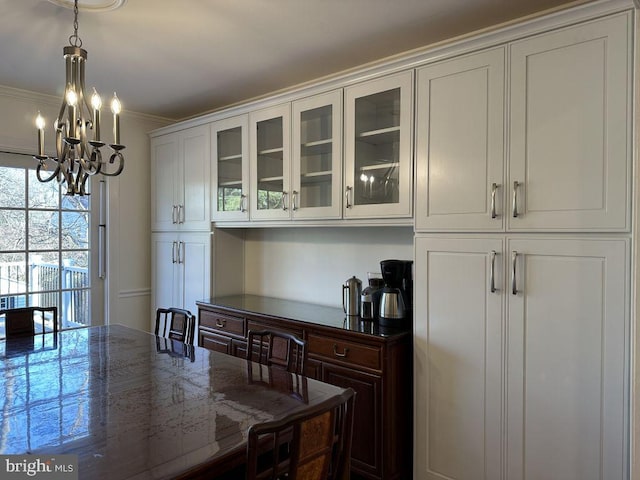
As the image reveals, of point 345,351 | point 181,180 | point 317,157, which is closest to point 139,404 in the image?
point 345,351

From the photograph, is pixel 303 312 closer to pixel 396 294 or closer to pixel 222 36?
pixel 396 294

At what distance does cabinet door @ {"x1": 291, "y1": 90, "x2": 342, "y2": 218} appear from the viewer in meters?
2.67

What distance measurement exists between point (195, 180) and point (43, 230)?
1.28m

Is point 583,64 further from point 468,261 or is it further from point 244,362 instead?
point 244,362

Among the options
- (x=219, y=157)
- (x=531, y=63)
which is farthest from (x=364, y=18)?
(x=219, y=157)

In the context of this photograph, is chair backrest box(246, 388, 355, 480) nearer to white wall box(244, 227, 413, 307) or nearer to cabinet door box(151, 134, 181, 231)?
white wall box(244, 227, 413, 307)

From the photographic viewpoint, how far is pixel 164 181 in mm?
3945

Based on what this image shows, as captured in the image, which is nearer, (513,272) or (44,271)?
(513,272)

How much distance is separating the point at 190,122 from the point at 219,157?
47 centimetres

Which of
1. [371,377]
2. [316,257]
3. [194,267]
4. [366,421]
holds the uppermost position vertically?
[316,257]

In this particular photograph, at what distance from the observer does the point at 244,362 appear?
2072 mm

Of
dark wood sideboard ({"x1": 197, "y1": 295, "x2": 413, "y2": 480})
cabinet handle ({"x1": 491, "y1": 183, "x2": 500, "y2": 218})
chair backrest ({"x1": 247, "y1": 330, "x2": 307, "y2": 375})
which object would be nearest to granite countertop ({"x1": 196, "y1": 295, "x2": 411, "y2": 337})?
dark wood sideboard ({"x1": 197, "y1": 295, "x2": 413, "y2": 480})

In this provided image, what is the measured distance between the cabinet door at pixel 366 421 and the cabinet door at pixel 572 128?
109 centimetres

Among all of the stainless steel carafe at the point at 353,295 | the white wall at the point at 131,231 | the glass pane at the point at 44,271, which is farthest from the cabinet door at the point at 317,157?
the glass pane at the point at 44,271
